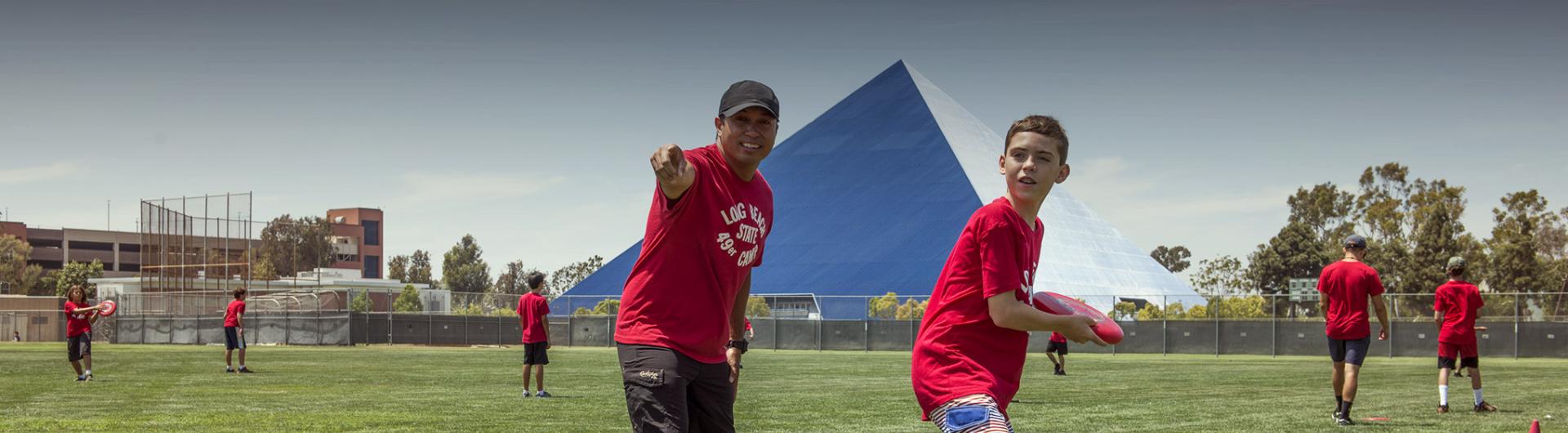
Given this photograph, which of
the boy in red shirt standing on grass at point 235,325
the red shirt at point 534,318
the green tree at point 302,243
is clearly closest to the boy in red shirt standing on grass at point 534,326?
the red shirt at point 534,318

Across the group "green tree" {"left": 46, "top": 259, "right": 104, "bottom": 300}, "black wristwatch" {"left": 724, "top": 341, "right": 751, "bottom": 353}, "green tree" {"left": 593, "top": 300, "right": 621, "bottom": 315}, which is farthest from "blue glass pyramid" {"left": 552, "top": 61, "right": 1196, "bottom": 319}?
"black wristwatch" {"left": 724, "top": 341, "right": 751, "bottom": 353}

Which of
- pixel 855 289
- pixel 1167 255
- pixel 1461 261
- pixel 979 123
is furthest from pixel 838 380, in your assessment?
pixel 1167 255

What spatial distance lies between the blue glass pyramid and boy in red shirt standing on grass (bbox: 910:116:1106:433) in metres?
78.7

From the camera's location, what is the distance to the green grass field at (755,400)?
13.8 meters

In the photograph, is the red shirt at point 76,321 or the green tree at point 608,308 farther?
the green tree at point 608,308

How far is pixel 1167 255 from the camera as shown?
155 metres

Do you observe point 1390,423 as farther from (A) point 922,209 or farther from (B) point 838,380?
(A) point 922,209

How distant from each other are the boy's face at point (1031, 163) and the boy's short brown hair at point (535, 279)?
507 inches

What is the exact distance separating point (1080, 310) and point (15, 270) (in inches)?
4969

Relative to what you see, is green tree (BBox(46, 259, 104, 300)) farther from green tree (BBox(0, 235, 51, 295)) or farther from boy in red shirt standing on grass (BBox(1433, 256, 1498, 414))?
boy in red shirt standing on grass (BBox(1433, 256, 1498, 414))

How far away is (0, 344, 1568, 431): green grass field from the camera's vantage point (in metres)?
13.8

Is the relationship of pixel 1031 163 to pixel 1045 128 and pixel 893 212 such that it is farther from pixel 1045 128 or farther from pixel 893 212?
pixel 893 212

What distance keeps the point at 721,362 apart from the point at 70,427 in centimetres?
1046

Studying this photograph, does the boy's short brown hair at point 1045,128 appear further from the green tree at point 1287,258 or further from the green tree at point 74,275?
the green tree at point 74,275
